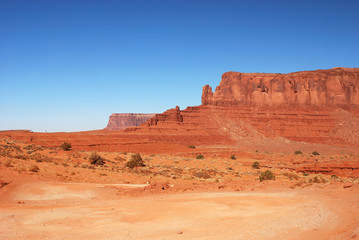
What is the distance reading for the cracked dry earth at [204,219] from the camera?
23.0 feet

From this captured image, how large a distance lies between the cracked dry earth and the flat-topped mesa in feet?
339

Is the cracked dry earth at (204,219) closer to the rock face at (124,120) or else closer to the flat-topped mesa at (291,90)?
the flat-topped mesa at (291,90)

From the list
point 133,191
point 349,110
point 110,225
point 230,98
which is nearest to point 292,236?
point 110,225

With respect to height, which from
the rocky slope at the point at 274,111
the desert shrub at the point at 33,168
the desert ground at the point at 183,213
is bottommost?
the desert ground at the point at 183,213

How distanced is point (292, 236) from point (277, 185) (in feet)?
27.0

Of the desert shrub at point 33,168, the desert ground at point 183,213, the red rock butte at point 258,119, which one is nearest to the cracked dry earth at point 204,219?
the desert ground at point 183,213

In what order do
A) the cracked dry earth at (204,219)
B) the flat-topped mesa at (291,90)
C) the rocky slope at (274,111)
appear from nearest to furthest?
the cracked dry earth at (204,219), the rocky slope at (274,111), the flat-topped mesa at (291,90)

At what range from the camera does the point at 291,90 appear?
114688 millimetres

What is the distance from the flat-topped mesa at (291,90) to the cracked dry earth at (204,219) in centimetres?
10331

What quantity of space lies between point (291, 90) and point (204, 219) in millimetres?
115241

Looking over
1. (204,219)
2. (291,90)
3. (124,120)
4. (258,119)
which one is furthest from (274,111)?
(124,120)

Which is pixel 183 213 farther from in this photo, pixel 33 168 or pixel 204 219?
pixel 33 168

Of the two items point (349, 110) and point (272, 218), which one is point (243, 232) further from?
point (349, 110)

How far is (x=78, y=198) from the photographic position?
13109 mm
